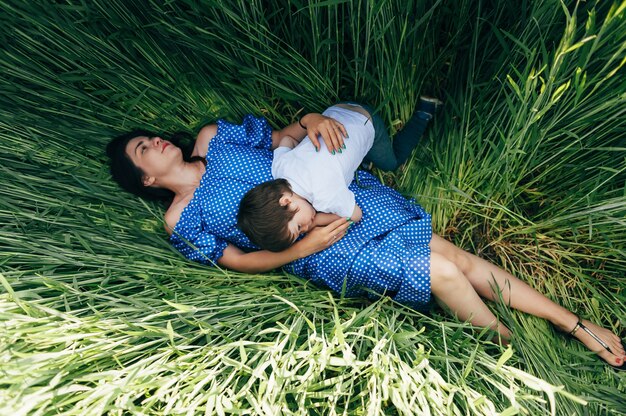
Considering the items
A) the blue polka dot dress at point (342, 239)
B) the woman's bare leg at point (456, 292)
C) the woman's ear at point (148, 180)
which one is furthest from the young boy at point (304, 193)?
the woman's ear at point (148, 180)

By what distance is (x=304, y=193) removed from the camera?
1.39m

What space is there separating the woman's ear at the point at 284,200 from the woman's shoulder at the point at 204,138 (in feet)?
1.83

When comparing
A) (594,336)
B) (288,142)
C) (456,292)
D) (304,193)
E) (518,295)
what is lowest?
(594,336)

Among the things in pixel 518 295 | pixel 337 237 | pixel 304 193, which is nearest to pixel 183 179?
pixel 304 193

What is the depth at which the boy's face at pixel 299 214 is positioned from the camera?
1.36m

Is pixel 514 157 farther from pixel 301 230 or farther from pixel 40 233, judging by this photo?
pixel 40 233

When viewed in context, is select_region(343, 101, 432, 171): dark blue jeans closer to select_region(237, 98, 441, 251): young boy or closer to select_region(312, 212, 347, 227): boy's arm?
select_region(237, 98, 441, 251): young boy

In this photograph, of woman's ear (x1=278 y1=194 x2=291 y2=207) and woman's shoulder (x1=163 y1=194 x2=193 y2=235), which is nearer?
woman's ear (x1=278 y1=194 x2=291 y2=207)

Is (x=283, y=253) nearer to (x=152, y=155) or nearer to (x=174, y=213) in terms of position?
(x=174, y=213)

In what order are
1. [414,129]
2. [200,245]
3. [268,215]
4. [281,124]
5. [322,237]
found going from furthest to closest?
1. [281,124]
2. [414,129]
3. [200,245]
4. [322,237]
5. [268,215]

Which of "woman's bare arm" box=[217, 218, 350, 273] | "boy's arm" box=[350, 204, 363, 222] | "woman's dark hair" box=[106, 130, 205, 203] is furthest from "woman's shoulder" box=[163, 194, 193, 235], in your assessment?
"boy's arm" box=[350, 204, 363, 222]

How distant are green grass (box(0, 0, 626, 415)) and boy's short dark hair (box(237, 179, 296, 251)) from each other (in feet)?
0.73

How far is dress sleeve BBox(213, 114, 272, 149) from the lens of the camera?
168 centimetres

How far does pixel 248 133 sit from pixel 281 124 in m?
0.23
